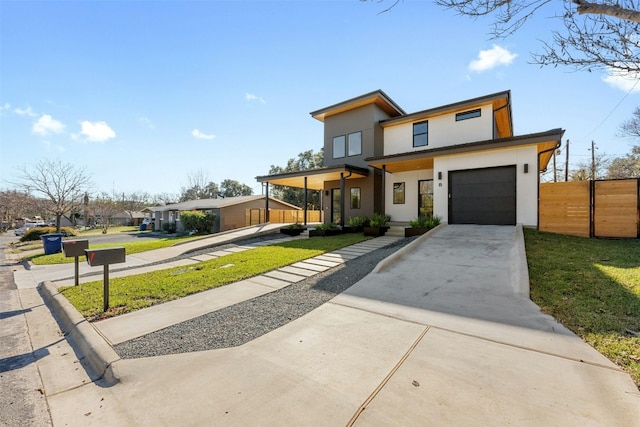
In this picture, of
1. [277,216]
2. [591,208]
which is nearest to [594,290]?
[591,208]

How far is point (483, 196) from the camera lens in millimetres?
11008

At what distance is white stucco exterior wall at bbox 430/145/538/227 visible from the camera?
10.0 metres

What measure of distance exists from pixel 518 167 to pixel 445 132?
4.64 meters

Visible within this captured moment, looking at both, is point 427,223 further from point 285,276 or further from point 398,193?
point 285,276

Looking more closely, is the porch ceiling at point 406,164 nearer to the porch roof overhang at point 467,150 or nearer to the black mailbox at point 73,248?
the porch roof overhang at point 467,150

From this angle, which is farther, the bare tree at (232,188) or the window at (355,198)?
the bare tree at (232,188)

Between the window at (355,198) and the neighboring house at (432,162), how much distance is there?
6cm

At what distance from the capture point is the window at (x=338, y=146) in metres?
17.2

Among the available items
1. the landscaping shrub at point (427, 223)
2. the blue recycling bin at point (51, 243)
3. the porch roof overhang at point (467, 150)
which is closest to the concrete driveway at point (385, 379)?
the landscaping shrub at point (427, 223)

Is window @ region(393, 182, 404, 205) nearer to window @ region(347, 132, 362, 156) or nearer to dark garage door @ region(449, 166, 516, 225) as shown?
window @ region(347, 132, 362, 156)

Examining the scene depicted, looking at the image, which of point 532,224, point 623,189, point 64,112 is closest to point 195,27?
point 64,112

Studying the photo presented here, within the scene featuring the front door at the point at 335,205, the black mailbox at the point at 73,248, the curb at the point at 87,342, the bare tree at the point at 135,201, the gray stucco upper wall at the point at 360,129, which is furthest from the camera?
the bare tree at the point at 135,201

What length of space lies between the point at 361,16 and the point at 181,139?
24018 mm

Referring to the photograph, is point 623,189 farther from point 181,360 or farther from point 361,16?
point 181,360
